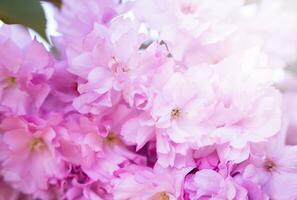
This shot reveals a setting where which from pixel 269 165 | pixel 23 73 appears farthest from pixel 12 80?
pixel 269 165

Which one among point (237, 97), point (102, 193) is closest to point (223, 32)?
point (237, 97)

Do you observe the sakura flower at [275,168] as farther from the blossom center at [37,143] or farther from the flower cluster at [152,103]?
the blossom center at [37,143]

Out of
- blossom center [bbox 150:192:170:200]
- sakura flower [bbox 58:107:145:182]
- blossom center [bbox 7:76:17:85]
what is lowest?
blossom center [bbox 150:192:170:200]

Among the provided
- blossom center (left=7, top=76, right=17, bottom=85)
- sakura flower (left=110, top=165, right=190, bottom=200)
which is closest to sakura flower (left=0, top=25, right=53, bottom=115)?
blossom center (left=7, top=76, right=17, bottom=85)

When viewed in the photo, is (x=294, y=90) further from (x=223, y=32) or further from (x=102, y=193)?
(x=102, y=193)

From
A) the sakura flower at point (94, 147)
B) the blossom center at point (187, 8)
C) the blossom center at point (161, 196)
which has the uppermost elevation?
the blossom center at point (187, 8)

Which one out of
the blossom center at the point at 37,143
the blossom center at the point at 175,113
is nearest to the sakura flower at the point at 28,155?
the blossom center at the point at 37,143

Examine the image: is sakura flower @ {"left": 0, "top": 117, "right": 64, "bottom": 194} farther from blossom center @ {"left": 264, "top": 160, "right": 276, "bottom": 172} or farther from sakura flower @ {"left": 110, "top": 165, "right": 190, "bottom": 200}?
blossom center @ {"left": 264, "top": 160, "right": 276, "bottom": 172}
